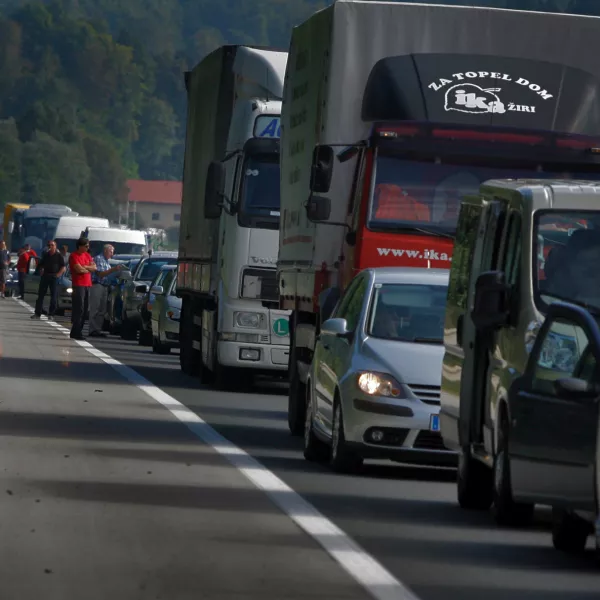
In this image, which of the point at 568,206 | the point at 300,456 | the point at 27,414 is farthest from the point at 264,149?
the point at 568,206

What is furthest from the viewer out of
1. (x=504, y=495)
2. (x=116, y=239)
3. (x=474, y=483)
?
(x=116, y=239)

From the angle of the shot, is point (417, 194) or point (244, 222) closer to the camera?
point (417, 194)

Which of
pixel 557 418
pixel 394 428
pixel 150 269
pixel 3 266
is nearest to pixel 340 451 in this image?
pixel 394 428

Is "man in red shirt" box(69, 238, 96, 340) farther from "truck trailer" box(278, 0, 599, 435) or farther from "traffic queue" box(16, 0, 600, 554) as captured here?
"truck trailer" box(278, 0, 599, 435)

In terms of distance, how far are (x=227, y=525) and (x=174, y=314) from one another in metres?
20.8

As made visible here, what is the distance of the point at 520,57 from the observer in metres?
17.4

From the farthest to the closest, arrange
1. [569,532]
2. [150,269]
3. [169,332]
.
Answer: [150,269] → [169,332] → [569,532]

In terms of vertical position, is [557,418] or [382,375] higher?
[557,418]

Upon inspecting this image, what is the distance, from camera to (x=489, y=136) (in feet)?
55.1

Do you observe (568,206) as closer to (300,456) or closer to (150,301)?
(300,456)

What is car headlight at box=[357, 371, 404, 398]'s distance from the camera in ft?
45.0

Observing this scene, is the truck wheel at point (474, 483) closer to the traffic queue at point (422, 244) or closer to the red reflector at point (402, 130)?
the traffic queue at point (422, 244)

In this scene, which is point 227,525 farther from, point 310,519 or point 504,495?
point 504,495

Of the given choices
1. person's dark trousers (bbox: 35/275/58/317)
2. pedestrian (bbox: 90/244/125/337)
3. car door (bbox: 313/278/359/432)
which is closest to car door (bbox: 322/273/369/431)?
car door (bbox: 313/278/359/432)
